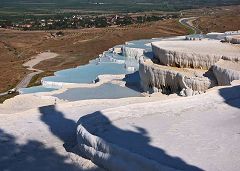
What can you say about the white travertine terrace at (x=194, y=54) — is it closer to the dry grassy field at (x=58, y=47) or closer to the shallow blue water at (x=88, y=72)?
the shallow blue water at (x=88, y=72)

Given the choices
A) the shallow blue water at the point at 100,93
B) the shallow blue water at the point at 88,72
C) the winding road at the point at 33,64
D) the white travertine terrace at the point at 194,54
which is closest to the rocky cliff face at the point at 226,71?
the white travertine terrace at the point at 194,54

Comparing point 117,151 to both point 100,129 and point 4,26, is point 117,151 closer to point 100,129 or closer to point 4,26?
point 100,129

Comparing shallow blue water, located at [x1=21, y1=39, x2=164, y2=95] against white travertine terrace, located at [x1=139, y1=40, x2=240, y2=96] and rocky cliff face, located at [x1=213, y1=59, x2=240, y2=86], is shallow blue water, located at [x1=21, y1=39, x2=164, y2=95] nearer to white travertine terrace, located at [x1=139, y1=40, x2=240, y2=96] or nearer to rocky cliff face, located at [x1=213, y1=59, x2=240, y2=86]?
white travertine terrace, located at [x1=139, y1=40, x2=240, y2=96]

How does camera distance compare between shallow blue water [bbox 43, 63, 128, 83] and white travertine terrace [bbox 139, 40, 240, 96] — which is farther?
shallow blue water [bbox 43, 63, 128, 83]

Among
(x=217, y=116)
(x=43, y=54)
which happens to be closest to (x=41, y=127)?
(x=217, y=116)

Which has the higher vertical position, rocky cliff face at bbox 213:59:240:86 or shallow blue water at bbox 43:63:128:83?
rocky cliff face at bbox 213:59:240:86

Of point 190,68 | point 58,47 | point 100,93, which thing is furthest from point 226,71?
point 58,47

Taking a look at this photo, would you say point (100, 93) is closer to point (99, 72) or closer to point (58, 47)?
point (99, 72)

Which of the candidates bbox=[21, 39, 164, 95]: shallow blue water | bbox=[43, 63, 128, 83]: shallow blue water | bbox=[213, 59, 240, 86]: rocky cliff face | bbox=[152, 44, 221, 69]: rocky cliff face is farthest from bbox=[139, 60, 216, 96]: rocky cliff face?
bbox=[43, 63, 128, 83]: shallow blue water
